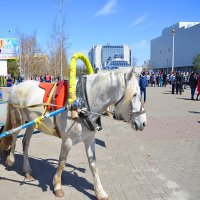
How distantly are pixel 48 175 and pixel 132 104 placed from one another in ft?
7.98

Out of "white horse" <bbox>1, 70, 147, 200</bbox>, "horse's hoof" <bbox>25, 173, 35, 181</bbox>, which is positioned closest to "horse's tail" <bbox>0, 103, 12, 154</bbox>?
"white horse" <bbox>1, 70, 147, 200</bbox>

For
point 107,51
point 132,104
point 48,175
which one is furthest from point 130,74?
point 107,51

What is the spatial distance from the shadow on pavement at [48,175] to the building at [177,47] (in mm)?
67213

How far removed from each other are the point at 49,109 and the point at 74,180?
1.50m

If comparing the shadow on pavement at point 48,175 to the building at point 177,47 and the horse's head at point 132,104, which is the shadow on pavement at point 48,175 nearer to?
the horse's head at point 132,104

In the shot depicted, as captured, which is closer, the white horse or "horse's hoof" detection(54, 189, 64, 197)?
the white horse

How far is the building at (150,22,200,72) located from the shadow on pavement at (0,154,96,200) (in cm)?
6721

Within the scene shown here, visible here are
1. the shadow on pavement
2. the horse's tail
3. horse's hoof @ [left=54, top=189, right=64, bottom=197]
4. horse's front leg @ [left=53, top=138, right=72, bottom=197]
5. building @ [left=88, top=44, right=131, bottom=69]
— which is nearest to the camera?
horse's front leg @ [left=53, top=138, right=72, bottom=197]

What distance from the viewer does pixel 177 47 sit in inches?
3639

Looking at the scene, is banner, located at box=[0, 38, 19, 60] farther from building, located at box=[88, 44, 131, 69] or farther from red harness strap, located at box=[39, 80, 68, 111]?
red harness strap, located at box=[39, 80, 68, 111]

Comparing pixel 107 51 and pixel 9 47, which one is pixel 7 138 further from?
pixel 107 51

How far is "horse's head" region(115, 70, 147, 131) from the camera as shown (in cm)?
395

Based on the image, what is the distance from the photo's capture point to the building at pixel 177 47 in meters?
81.5

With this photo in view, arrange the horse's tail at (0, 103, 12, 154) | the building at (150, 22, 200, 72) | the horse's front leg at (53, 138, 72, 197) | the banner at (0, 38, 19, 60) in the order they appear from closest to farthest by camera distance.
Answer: the horse's front leg at (53, 138, 72, 197), the horse's tail at (0, 103, 12, 154), the banner at (0, 38, 19, 60), the building at (150, 22, 200, 72)
